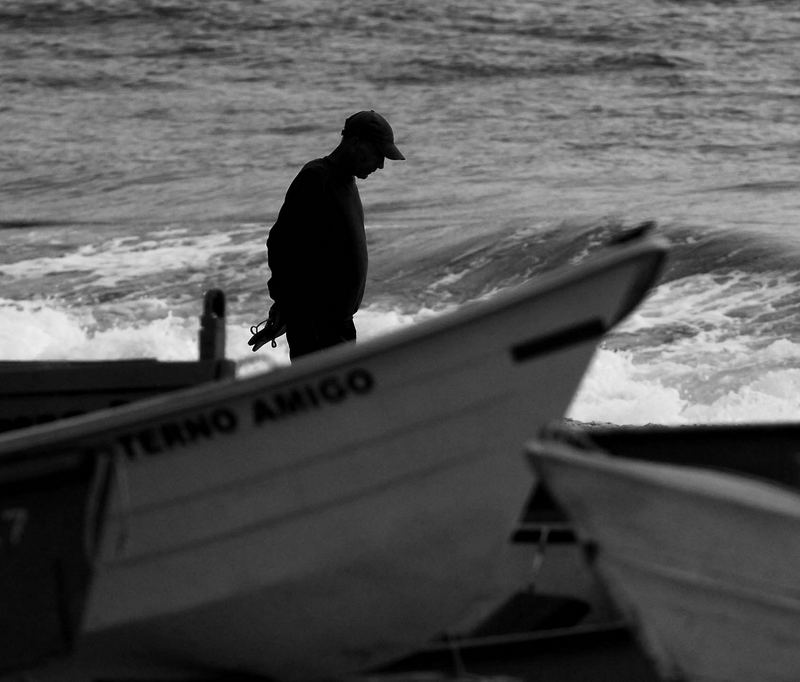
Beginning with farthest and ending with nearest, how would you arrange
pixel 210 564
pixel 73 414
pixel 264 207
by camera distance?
1. pixel 264 207
2. pixel 73 414
3. pixel 210 564

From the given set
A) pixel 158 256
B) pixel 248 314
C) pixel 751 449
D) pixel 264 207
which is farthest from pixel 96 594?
pixel 264 207

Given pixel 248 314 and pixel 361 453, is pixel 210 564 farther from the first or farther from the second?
pixel 248 314

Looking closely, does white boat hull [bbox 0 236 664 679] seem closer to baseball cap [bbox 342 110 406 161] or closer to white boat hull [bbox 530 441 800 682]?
→ white boat hull [bbox 530 441 800 682]

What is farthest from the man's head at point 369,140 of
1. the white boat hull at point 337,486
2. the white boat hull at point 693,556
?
the white boat hull at point 693,556

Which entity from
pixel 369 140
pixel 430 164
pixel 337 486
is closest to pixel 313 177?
pixel 369 140

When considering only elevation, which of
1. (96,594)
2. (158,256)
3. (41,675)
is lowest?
(158,256)

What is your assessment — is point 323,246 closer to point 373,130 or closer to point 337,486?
point 373,130

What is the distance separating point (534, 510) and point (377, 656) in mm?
1126

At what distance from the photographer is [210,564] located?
16.2 feet

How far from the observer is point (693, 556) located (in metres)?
4.61

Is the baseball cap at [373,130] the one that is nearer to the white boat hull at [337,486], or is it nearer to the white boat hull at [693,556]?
the white boat hull at [337,486]

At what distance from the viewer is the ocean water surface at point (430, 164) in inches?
547

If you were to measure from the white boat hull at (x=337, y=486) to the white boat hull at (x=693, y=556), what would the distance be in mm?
261

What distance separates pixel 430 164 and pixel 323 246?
44.0 feet
